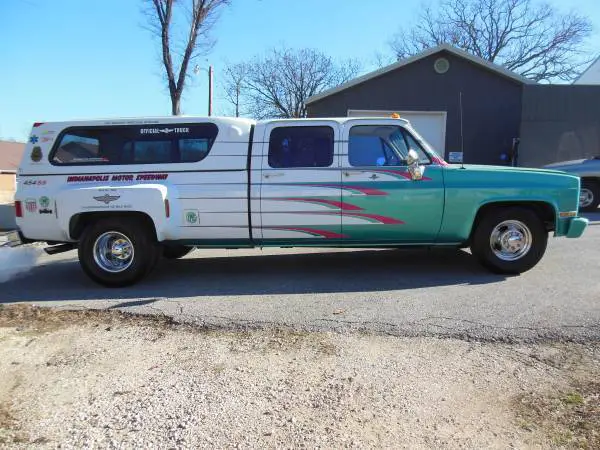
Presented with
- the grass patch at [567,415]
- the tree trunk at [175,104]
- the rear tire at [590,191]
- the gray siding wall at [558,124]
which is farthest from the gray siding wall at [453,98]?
the grass patch at [567,415]

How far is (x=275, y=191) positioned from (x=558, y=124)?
39.9 feet

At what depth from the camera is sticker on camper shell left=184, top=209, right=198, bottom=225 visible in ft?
18.9

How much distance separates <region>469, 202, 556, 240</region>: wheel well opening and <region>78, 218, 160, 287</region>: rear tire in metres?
4.03

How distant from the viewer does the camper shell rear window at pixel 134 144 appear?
584 cm

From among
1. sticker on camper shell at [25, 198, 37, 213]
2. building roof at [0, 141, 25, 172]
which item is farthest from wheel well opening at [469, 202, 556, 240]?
building roof at [0, 141, 25, 172]

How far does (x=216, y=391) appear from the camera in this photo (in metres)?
3.15

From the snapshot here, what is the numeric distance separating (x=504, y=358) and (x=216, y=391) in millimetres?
2118

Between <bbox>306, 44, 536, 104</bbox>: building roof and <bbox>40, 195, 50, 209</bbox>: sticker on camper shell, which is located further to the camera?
<bbox>306, 44, 536, 104</bbox>: building roof

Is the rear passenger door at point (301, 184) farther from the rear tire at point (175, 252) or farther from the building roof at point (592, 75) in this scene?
the building roof at point (592, 75)

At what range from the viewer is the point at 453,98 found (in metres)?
15.6

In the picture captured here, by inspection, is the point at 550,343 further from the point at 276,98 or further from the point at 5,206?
the point at 276,98

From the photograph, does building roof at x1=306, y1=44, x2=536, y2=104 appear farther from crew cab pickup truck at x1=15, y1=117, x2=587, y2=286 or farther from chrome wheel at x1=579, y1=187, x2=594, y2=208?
crew cab pickup truck at x1=15, y1=117, x2=587, y2=286

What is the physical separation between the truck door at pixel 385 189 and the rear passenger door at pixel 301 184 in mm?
158

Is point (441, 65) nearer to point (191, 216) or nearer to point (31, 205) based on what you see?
point (191, 216)
